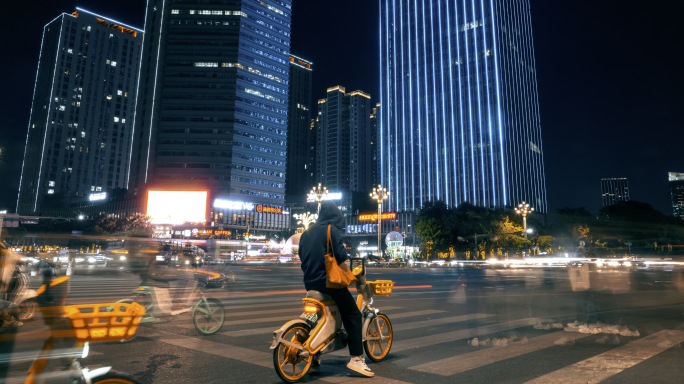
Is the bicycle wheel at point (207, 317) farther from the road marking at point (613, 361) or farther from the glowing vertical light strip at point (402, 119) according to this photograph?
the glowing vertical light strip at point (402, 119)

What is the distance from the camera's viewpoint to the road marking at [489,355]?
537 cm

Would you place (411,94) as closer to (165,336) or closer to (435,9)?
(435,9)

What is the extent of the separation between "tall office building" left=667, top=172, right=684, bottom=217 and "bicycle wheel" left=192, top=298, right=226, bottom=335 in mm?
218290

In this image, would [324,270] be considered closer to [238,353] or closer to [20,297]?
[238,353]

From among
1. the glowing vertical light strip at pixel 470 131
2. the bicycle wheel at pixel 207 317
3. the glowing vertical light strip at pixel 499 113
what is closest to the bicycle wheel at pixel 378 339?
the bicycle wheel at pixel 207 317

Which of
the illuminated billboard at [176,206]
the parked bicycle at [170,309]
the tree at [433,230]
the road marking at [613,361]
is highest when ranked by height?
the illuminated billboard at [176,206]

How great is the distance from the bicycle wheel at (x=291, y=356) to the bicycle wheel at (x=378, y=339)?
105 centimetres

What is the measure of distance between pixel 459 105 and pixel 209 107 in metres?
79.3

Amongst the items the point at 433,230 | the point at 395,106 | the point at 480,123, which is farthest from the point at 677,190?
the point at 433,230

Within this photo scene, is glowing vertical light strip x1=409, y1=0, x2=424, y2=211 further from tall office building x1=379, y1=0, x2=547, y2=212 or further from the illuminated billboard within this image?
the illuminated billboard

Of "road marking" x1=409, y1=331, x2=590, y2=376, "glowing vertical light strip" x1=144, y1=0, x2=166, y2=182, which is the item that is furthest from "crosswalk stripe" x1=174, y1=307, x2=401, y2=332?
"glowing vertical light strip" x1=144, y1=0, x2=166, y2=182

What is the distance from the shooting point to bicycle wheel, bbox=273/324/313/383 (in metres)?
4.61

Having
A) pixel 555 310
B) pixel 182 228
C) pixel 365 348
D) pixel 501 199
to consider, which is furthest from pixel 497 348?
pixel 501 199

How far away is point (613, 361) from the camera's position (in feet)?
18.8
